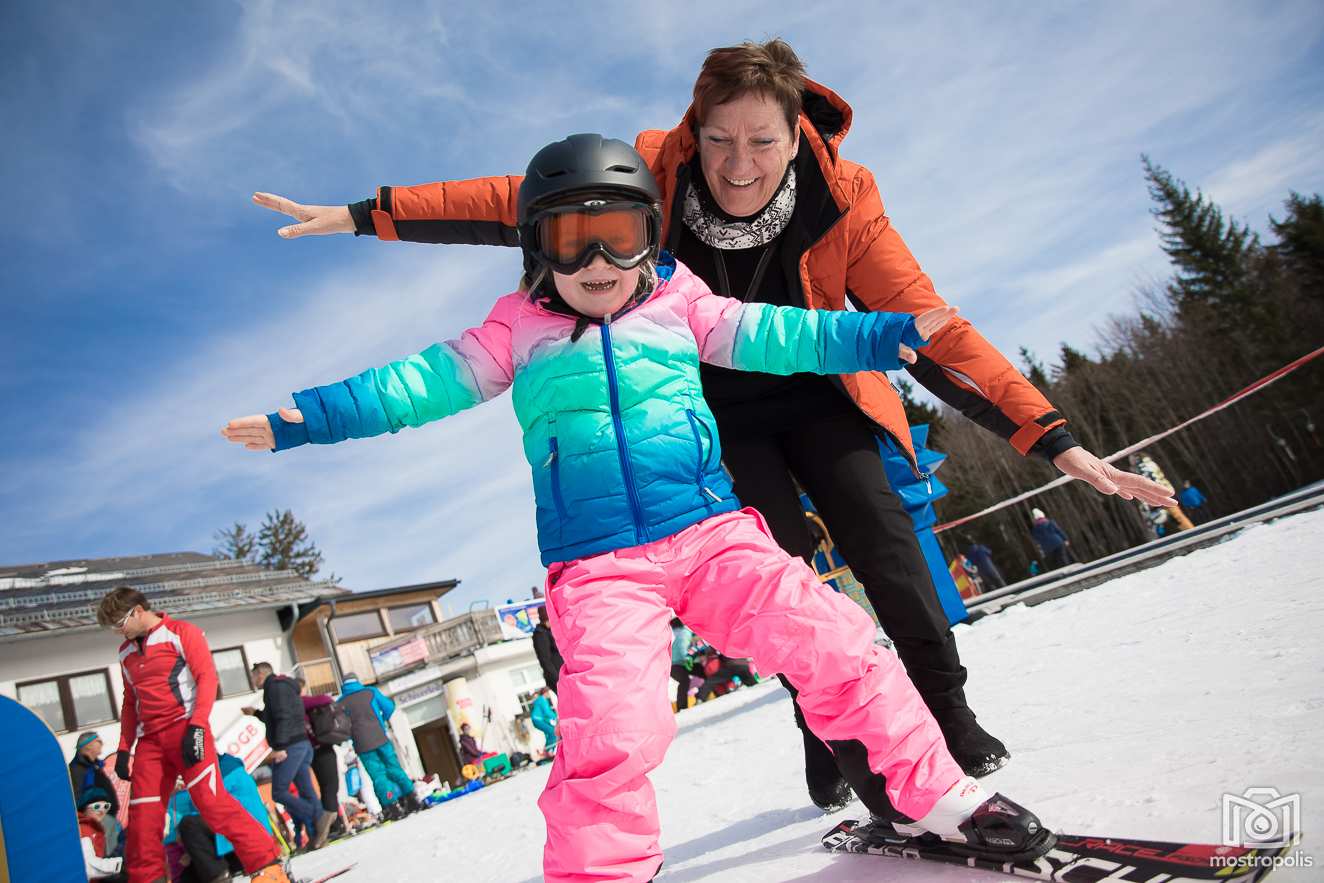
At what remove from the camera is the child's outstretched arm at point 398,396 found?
1818 mm

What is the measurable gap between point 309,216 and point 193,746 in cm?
354

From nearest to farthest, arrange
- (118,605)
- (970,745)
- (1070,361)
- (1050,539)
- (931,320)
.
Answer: (931,320) < (970,745) < (118,605) < (1050,539) < (1070,361)

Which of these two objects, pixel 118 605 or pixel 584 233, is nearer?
pixel 584 233

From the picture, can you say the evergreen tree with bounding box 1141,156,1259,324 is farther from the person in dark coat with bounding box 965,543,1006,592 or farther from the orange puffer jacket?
the orange puffer jacket

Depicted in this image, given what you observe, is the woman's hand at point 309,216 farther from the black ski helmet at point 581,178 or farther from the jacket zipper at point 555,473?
the jacket zipper at point 555,473

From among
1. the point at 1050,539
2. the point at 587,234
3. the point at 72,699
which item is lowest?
the point at 1050,539

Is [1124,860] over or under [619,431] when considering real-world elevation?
under

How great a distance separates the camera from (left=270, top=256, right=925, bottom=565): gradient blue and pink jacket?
179 cm

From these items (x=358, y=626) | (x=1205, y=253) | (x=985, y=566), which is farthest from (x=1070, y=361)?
(x=358, y=626)

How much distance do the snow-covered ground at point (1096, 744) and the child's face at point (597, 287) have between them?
144 cm

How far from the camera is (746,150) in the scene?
7.50 feet

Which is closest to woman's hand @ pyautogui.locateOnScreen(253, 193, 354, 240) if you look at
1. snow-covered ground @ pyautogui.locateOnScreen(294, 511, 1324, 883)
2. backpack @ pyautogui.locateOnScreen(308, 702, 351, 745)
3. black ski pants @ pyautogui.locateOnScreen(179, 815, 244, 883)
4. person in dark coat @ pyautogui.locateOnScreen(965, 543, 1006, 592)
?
snow-covered ground @ pyautogui.locateOnScreen(294, 511, 1324, 883)

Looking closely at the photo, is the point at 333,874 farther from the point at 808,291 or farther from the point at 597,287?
the point at 808,291

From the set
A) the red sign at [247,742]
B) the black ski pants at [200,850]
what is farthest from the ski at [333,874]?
the red sign at [247,742]
